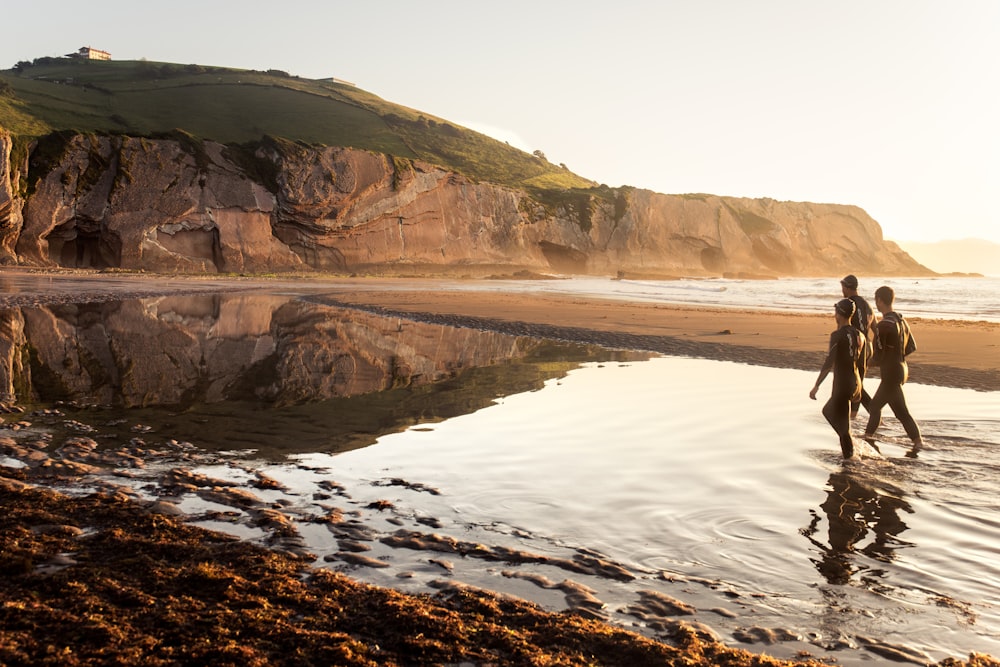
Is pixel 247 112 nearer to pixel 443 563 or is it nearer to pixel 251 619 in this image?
pixel 443 563

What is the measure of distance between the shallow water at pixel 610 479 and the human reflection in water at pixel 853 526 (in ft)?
0.07

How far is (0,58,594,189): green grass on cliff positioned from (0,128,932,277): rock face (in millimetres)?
11652

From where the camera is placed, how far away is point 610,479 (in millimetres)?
6613

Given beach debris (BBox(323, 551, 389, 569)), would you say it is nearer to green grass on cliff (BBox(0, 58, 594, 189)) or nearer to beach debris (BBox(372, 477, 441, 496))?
beach debris (BBox(372, 477, 441, 496))

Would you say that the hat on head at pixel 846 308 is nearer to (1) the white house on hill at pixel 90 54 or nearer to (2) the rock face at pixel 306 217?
(2) the rock face at pixel 306 217

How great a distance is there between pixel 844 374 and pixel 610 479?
3380 mm

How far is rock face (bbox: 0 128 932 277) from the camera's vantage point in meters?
49.6

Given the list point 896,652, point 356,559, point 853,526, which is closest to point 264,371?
point 356,559

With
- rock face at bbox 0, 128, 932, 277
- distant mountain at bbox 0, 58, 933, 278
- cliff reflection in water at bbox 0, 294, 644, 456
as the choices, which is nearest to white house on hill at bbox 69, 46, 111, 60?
distant mountain at bbox 0, 58, 933, 278

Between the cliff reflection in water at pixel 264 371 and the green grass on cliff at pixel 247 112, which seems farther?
the green grass on cliff at pixel 247 112

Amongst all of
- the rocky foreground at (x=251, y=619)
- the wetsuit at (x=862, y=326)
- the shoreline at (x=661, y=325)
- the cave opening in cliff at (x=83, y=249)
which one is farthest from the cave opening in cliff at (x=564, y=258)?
the rocky foreground at (x=251, y=619)

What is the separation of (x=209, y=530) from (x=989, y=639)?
15.8 ft

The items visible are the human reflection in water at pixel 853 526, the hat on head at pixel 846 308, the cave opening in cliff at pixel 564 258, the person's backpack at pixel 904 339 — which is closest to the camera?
the human reflection in water at pixel 853 526

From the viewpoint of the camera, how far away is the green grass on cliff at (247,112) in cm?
8925
